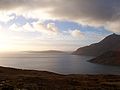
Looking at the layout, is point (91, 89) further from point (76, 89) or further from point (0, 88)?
point (0, 88)

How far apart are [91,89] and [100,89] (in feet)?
5.70

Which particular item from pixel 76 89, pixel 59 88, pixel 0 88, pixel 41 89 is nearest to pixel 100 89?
pixel 76 89

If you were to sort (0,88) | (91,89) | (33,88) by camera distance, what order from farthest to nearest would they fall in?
(91,89), (33,88), (0,88)

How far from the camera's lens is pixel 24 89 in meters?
34.7

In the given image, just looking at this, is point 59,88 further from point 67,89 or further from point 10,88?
point 10,88

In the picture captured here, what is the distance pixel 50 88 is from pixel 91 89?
23.6 ft

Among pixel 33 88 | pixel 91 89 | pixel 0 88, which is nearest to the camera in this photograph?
pixel 0 88

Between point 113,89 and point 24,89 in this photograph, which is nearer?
point 24,89

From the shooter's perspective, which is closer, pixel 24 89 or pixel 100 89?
pixel 24 89

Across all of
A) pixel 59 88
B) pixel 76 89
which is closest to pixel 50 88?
pixel 59 88

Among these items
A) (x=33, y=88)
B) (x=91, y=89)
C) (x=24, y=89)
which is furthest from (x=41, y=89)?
(x=91, y=89)

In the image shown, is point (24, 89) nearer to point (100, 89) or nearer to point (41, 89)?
point (41, 89)

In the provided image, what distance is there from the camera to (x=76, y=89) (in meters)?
39.9

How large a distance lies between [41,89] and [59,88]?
340 cm
